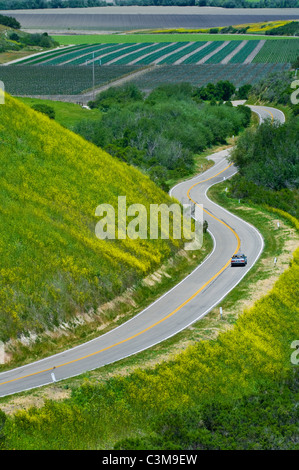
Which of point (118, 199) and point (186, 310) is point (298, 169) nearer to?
point (118, 199)

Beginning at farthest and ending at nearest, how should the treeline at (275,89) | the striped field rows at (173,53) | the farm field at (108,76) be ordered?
the striped field rows at (173,53), the farm field at (108,76), the treeline at (275,89)

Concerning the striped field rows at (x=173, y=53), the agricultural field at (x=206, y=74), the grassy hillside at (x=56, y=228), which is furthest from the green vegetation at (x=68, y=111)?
the striped field rows at (x=173, y=53)

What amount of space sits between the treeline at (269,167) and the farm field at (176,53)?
79234mm

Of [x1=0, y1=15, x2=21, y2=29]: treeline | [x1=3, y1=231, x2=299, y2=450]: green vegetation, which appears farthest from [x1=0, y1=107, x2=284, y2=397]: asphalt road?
[x1=0, y1=15, x2=21, y2=29]: treeline

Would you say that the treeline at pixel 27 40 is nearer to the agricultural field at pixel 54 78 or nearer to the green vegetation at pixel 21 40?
the green vegetation at pixel 21 40

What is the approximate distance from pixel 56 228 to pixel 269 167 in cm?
3693

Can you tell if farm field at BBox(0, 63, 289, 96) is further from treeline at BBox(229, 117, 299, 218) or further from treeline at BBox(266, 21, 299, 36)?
treeline at BBox(229, 117, 299, 218)

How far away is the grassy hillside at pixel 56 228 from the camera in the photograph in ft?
126

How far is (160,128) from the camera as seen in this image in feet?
305

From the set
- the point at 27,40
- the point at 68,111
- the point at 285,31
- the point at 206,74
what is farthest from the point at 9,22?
the point at 68,111

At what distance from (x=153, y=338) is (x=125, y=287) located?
5904mm

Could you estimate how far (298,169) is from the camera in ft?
245

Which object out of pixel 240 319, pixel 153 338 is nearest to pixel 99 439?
pixel 153 338

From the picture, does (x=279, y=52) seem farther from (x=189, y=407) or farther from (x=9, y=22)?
(x=189, y=407)
